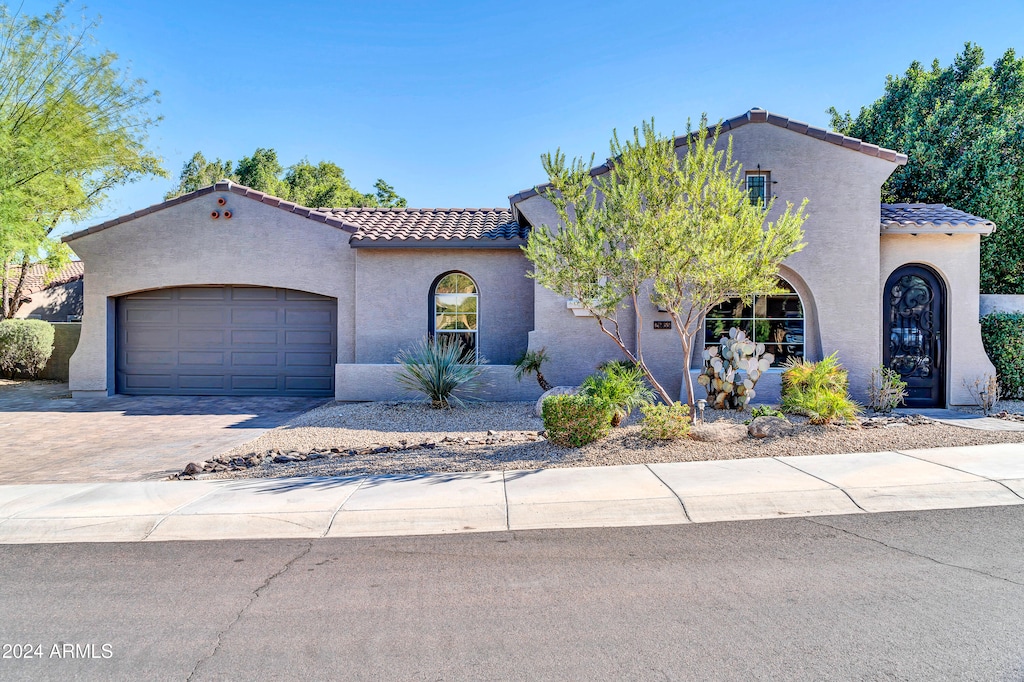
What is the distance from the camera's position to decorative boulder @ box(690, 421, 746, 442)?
28.4 ft

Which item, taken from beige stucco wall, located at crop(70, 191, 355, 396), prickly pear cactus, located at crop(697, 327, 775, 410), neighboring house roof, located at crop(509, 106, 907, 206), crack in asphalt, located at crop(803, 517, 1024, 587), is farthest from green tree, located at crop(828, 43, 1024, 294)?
beige stucco wall, located at crop(70, 191, 355, 396)

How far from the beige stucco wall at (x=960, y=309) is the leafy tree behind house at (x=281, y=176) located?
27.8 m

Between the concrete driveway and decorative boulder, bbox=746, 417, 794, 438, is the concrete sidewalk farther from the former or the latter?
decorative boulder, bbox=746, 417, 794, 438

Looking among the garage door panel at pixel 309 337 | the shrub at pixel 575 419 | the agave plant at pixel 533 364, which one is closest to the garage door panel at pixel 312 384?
the garage door panel at pixel 309 337

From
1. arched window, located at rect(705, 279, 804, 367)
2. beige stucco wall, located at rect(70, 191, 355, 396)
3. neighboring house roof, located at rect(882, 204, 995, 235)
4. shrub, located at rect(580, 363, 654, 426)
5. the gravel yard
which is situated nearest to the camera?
the gravel yard

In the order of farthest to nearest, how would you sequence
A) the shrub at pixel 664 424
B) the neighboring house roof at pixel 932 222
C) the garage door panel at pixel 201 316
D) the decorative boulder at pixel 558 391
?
the garage door panel at pixel 201 316 < the neighboring house roof at pixel 932 222 < the decorative boulder at pixel 558 391 < the shrub at pixel 664 424

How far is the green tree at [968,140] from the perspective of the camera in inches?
661

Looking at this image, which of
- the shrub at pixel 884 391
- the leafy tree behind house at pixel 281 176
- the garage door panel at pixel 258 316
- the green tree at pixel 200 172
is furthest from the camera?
the green tree at pixel 200 172

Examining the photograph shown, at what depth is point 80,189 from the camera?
17672mm

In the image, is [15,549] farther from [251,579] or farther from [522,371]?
[522,371]

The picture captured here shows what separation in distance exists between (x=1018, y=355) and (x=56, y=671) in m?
15.7

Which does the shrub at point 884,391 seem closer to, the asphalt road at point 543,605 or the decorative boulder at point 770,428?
the decorative boulder at point 770,428

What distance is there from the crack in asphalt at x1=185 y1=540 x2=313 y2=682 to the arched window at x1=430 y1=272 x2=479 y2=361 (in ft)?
30.2

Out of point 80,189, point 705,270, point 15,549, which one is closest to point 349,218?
point 80,189
